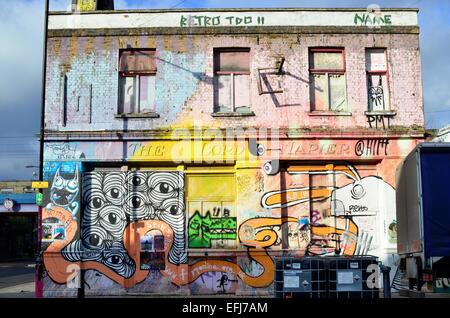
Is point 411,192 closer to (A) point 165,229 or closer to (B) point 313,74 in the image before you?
(B) point 313,74

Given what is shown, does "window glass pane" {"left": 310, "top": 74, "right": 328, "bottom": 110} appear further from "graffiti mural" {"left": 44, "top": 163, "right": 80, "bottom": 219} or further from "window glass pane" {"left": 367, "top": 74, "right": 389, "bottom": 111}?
"graffiti mural" {"left": 44, "top": 163, "right": 80, "bottom": 219}

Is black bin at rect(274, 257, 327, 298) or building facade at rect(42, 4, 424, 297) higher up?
building facade at rect(42, 4, 424, 297)

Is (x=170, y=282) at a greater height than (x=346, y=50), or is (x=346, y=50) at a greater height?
(x=346, y=50)

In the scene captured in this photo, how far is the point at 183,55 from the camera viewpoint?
17.6 metres

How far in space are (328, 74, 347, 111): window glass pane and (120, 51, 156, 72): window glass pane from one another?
18.7 feet

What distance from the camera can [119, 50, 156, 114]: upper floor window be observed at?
58.2 feet

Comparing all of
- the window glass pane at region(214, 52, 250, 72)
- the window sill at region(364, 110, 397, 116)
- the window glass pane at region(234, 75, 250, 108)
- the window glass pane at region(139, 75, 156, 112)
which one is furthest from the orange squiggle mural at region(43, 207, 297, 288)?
the window glass pane at region(214, 52, 250, 72)

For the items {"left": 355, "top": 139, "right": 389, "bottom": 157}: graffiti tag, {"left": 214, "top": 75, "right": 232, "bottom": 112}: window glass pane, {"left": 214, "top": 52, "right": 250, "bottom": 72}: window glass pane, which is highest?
{"left": 214, "top": 52, "right": 250, "bottom": 72}: window glass pane

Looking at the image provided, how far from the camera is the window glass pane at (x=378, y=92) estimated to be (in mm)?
17672

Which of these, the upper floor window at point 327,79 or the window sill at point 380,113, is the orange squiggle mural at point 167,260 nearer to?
the upper floor window at point 327,79

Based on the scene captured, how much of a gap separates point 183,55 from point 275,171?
15.3 ft

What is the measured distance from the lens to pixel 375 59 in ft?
58.4

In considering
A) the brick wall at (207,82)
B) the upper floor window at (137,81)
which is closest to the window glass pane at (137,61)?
the upper floor window at (137,81)
